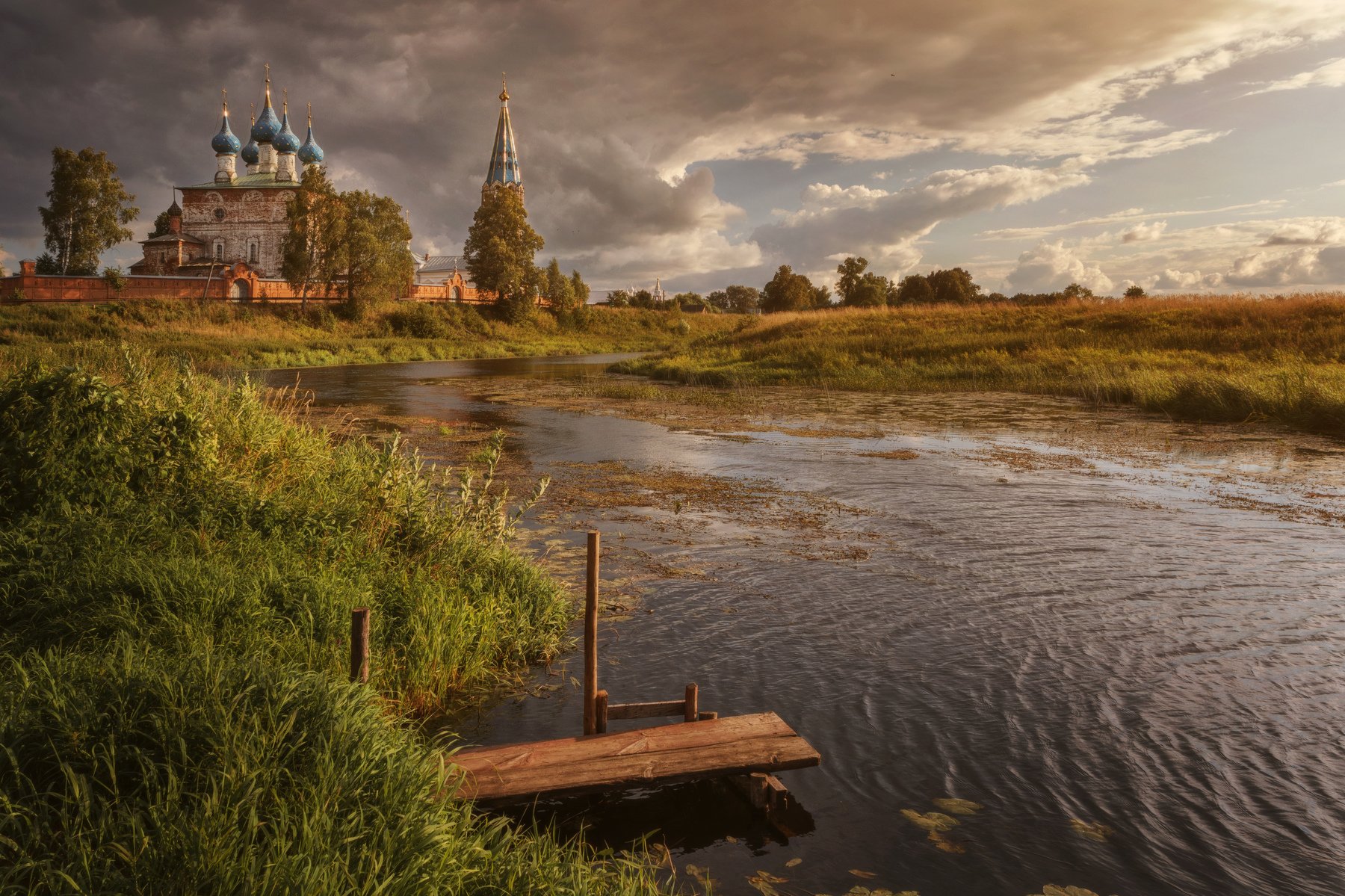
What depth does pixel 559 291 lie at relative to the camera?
85688 mm

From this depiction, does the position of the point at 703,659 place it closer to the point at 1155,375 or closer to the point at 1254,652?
the point at 1254,652

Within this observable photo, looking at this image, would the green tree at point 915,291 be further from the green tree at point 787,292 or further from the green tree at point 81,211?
the green tree at point 81,211

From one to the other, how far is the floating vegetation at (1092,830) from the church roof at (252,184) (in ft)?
283

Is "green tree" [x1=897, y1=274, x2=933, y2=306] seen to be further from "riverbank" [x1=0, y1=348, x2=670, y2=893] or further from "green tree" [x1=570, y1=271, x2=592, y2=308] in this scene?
"riverbank" [x1=0, y1=348, x2=670, y2=893]

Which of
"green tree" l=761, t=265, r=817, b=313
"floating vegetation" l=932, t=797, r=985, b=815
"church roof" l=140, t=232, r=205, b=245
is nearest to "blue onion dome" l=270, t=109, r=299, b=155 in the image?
"church roof" l=140, t=232, r=205, b=245

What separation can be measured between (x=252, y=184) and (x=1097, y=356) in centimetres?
7519

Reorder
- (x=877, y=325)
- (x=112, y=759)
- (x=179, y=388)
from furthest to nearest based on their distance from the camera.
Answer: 1. (x=877, y=325)
2. (x=179, y=388)
3. (x=112, y=759)

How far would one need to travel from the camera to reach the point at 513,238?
80.4 m

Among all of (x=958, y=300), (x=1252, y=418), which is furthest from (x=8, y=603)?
(x=958, y=300)

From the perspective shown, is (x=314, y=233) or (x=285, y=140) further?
(x=285, y=140)

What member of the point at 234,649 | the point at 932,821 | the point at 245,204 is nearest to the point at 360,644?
the point at 234,649

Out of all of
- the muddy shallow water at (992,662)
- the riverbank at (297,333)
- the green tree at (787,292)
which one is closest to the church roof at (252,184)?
the riverbank at (297,333)

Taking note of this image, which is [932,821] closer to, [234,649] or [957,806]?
[957,806]

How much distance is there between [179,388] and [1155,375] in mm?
25046
